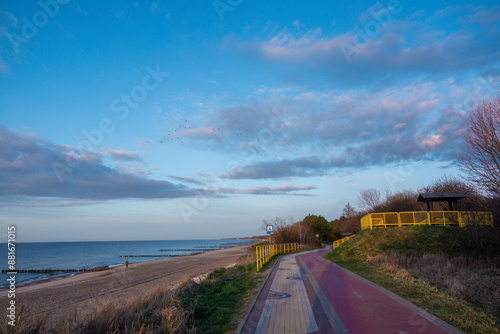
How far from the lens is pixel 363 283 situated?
1200 centimetres

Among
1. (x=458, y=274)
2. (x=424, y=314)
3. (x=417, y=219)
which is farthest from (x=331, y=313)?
(x=417, y=219)

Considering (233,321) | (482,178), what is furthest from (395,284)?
(482,178)

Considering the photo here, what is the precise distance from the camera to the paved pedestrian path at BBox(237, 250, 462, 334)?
6.31 metres

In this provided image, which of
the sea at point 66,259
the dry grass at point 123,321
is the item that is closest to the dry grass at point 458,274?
the dry grass at point 123,321

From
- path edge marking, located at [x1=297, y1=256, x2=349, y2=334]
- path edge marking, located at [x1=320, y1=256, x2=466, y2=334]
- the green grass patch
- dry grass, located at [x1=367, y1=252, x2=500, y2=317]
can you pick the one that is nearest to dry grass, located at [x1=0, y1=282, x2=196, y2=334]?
the green grass patch

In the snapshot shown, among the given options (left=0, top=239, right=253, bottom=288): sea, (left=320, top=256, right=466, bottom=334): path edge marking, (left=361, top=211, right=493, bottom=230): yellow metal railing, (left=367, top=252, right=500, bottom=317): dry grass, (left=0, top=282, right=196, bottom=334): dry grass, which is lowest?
(left=0, top=239, right=253, bottom=288): sea

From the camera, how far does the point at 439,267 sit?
599 inches

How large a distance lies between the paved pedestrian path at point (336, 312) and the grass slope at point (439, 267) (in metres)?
0.56

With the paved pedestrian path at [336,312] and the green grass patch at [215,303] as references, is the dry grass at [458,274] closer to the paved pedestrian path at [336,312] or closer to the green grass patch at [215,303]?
the paved pedestrian path at [336,312]

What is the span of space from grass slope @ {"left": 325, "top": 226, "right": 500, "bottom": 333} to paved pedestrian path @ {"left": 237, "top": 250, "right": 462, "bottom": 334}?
21.9 inches

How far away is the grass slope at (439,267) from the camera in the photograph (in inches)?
298

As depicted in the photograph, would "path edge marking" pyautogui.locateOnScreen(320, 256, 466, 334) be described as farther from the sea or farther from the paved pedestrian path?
the sea

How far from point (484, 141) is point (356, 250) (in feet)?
36.3

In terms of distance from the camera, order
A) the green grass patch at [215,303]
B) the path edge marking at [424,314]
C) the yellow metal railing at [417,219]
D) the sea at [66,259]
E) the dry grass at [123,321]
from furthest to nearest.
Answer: the sea at [66,259]
the yellow metal railing at [417,219]
the green grass patch at [215,303]
the path edge marking at [424,314]
the dry grass at [123,321]
